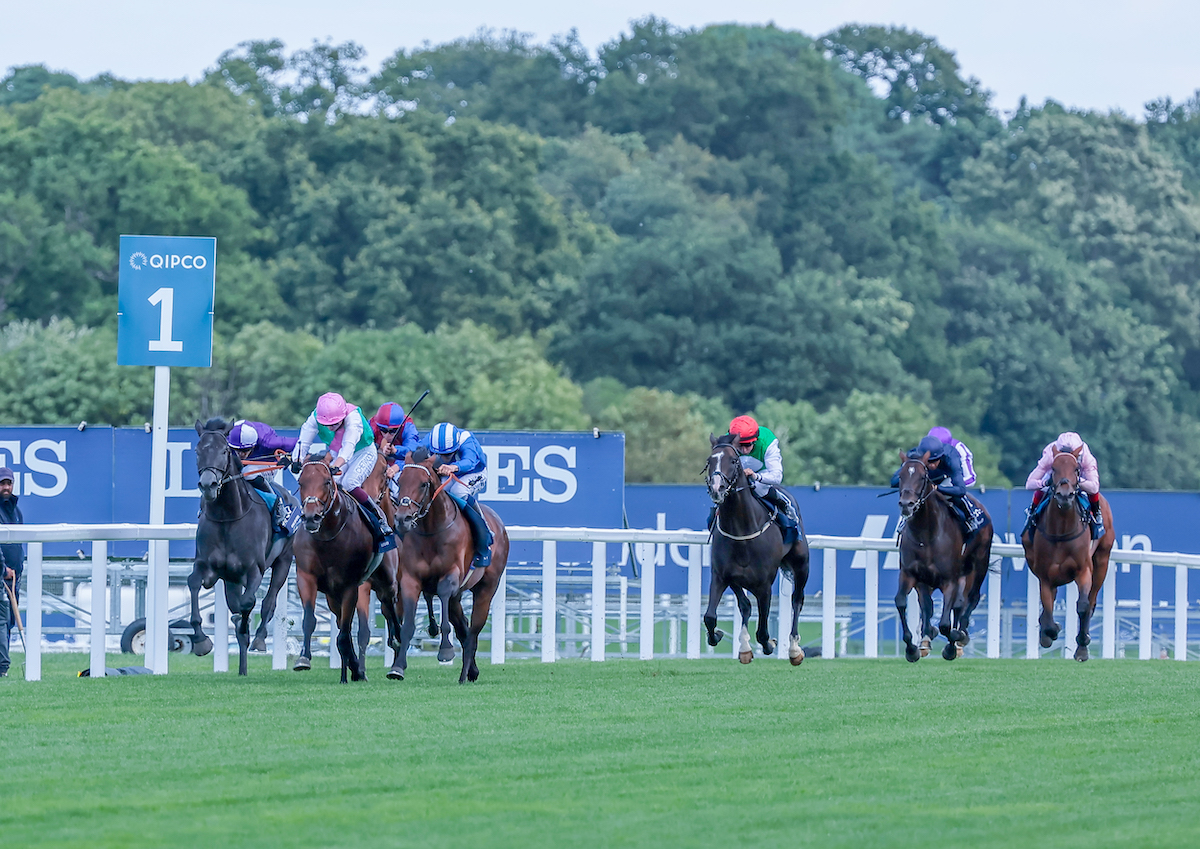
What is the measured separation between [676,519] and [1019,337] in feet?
139

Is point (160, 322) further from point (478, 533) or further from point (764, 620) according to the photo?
point (764, 620)

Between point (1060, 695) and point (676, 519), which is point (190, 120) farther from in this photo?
point (1060, 695)

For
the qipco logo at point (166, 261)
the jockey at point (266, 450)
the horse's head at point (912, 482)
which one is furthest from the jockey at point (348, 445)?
the horse's head at point (912, 482)

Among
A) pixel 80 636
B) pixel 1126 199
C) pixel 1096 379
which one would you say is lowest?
pixel 80 636

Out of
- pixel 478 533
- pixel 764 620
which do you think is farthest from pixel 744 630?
pixel 478 533

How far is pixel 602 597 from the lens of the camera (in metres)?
14.4

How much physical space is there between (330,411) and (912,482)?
12.7 feet

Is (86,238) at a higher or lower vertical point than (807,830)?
higher

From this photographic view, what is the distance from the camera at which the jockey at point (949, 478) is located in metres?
13.8

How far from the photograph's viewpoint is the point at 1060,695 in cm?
1080

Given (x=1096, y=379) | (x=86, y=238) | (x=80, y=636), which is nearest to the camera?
(x=80, y=636)

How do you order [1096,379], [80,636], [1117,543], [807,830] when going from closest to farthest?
1. [807,830]
2. [80,636]
3. [1117,543]
4. [1096,379]

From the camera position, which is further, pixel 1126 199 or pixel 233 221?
pixel 1126 199

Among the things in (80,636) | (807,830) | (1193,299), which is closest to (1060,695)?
(807,830)
